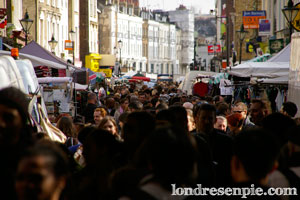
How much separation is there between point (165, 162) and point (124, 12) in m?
112

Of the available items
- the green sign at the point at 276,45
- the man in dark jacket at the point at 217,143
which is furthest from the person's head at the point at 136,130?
the green sign at the point at 276,45

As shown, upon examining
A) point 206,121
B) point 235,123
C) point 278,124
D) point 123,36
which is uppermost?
point 123,36

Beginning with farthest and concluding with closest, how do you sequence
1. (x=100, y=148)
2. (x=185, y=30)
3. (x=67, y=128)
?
(x=185, y=30) → (x=67, y=128) → (x=100, y=148)

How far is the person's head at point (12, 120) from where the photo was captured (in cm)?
456

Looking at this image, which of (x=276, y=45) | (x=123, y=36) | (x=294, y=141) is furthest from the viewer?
(x=123, y=36)

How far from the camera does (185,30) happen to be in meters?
167

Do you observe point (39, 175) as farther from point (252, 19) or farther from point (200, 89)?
point (252, 19)

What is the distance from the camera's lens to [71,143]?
982 cm

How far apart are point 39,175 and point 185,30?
6500 inches

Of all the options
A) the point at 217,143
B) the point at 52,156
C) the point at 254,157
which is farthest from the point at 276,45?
the point at 52,156

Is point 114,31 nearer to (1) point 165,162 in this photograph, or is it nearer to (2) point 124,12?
(2) point 124,12

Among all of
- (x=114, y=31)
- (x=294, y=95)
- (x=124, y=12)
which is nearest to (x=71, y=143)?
(x=294, y=95)

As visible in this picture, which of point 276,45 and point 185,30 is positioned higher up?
point 185,30

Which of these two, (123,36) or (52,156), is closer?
(52,156)
